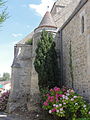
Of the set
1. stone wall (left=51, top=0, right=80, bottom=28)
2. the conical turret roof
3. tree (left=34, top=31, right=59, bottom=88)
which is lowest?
tree (left=34, top=31, right=59, bottom=88)

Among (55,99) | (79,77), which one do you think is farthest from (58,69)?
(55,99)

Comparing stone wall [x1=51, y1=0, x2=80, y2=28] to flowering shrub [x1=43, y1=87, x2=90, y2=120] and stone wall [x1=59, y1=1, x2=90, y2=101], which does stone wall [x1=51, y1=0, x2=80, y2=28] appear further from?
flowering shrub [x1=43, y1=87, x2=90, y2=120]

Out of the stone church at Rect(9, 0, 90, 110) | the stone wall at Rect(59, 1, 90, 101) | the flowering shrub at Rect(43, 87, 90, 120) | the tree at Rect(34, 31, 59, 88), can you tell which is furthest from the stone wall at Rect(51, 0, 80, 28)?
the flowering shrub at Rect(43, 87, 90, 120)

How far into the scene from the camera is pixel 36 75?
40.7 feet

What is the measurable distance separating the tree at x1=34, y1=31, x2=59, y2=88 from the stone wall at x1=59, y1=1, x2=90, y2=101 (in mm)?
954

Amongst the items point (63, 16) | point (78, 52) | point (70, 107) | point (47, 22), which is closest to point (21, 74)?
point (47, 22)

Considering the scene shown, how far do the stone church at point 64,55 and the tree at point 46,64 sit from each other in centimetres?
95

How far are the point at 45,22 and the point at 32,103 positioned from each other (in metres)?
6.48

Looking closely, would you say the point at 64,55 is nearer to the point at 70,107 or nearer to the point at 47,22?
the point at 47,22

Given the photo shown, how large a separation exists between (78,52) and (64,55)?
104 inches

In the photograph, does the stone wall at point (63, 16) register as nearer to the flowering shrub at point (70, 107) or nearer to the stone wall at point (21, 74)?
the stone wall at point (21, 74)

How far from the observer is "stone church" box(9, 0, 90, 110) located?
28.6 feet

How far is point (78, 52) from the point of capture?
31.4 feet

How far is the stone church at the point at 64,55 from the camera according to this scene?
8.73m
